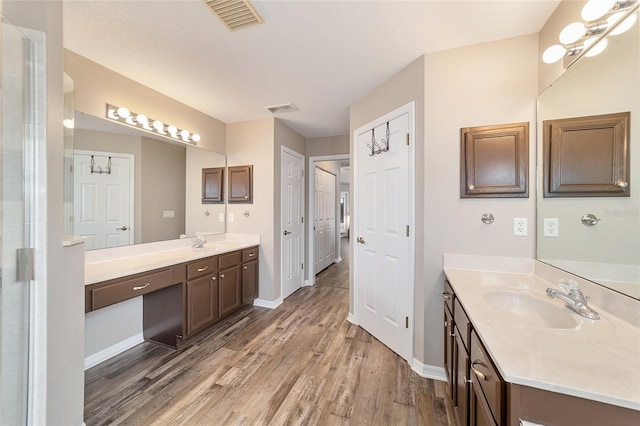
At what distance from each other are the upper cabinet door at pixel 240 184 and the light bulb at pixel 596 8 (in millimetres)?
3077

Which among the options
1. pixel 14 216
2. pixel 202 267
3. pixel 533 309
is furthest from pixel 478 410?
pixel 202 267

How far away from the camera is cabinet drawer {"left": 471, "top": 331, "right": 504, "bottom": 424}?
0.75 metres

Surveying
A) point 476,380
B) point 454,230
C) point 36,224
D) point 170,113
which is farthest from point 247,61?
point 476,380

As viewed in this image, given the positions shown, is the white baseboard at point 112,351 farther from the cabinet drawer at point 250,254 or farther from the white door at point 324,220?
the white door at point 324,220

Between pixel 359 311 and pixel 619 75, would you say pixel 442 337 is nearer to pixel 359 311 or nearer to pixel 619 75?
pixel 359 311

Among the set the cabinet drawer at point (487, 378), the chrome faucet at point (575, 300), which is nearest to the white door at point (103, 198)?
the cabinet drawer at point (487, 378)

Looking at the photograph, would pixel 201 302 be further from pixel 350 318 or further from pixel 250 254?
pixel 350 318

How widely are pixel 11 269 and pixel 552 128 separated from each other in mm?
2843

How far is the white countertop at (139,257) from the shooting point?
178 cm

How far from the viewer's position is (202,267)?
2.46 metres

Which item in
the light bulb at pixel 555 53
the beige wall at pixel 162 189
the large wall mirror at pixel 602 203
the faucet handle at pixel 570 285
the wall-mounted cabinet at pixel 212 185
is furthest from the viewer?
the wall-mounted cabinet at pixel 212 185

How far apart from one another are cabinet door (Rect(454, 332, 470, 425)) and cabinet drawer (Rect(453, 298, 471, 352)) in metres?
0.04

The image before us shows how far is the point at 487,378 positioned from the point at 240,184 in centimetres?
314

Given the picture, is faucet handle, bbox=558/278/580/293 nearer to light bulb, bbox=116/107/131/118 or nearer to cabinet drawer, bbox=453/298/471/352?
cabinet drawer, bbox=453/298/471/352
